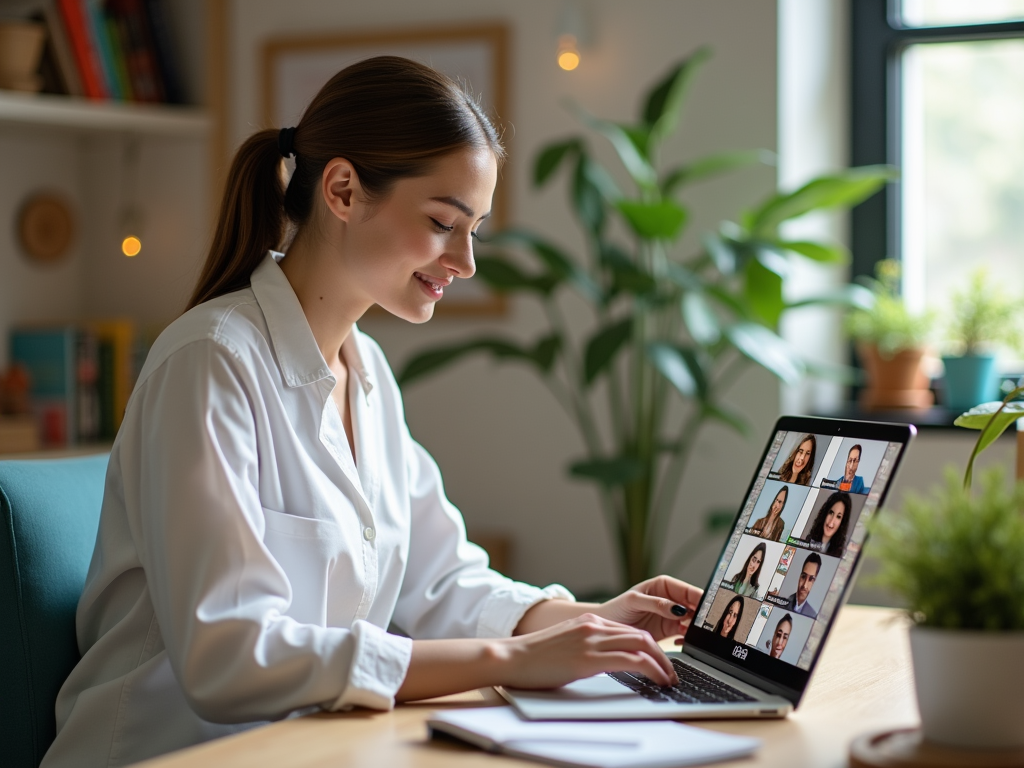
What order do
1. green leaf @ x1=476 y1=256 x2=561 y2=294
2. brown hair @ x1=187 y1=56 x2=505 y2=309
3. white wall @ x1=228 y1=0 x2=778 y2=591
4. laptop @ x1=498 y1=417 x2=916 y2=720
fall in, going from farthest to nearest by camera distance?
white wall @ x1=228 y1=0 x2=778 y2=591
green leaf @ x1=476 y1=256 x2=561 y2=294
brown hair @ x1=187 y1=56 x2=505 y2=309
laptop @ x1=498 y1=417 x2=916 y2=720

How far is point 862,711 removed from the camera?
113cm

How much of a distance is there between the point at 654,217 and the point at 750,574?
1.44m

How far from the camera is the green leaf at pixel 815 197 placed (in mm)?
2602

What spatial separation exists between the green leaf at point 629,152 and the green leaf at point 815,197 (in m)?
0.26

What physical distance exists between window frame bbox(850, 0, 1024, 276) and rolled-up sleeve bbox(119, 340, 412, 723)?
7.63 ft

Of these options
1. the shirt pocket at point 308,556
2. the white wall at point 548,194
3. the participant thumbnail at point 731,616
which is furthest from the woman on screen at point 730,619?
the white wall at point 548,194

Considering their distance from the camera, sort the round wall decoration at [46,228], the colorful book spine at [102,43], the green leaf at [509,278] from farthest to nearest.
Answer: the round wall decoration at [46,228]
the colorful book spine at [102,43]
the green leaf at [509,278]

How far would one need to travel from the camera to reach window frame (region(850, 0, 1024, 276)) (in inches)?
124

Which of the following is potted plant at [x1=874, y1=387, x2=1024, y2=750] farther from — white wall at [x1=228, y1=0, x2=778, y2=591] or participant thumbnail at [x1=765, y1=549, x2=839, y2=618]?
white wall at [x1=228, y1=0, x2=778, y2=591]

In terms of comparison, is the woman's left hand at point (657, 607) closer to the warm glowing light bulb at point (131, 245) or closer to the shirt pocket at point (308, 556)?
the shirt pocket at point (308, 556)

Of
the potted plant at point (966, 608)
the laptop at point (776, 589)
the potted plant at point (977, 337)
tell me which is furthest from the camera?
the potted plant at point (977, 337)

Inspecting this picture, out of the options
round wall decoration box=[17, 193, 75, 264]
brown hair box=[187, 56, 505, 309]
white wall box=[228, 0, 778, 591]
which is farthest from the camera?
round wall decoration box=[17, 193, 75, 264]

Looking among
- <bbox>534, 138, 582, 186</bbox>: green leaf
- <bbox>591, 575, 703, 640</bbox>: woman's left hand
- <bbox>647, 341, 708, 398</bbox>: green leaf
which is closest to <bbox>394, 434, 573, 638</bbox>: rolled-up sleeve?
<bbox>591, 575, 703, 640</bbox>: woman's left hand

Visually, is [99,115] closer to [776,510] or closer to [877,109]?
[877,109]
